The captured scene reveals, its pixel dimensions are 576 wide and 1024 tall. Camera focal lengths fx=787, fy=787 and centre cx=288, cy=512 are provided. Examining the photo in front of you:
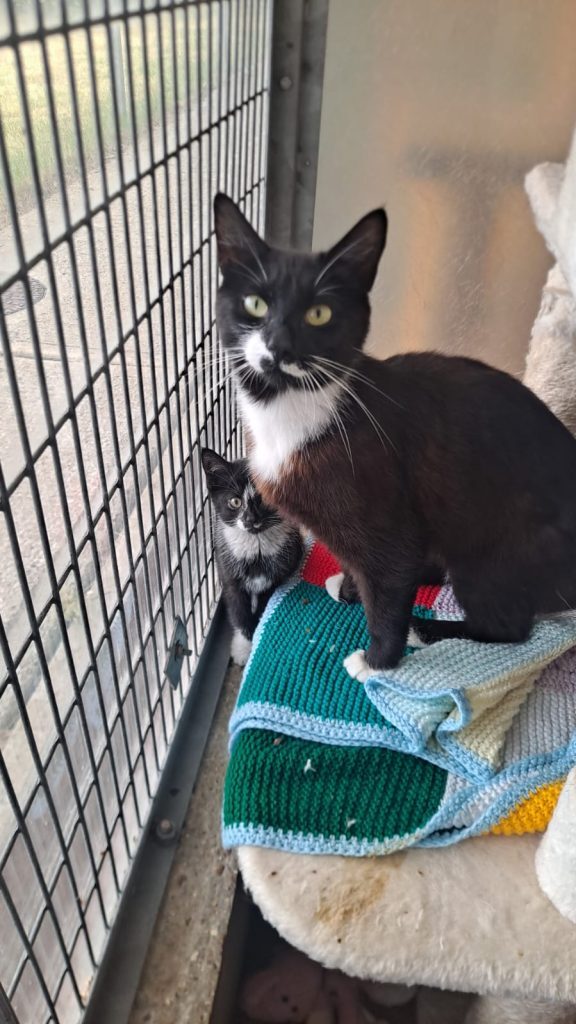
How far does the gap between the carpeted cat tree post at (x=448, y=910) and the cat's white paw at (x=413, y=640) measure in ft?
0.83

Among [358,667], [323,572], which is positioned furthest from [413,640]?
[323,572]

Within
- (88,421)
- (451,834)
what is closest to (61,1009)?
(451,834)

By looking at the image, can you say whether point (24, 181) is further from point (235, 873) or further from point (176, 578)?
point (235, 873)

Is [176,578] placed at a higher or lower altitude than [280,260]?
lower

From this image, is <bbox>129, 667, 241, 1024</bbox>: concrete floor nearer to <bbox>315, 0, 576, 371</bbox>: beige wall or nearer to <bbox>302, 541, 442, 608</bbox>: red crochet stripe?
<bbox>302, 541, 442, 608</bbox>: red crochet stripe

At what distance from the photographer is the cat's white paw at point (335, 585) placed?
A: 1084 millimetres

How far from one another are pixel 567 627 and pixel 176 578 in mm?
490

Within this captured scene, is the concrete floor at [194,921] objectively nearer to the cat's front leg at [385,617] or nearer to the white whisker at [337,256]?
Result: the cat's front leg at [385,617]

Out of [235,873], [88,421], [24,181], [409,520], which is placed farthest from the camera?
[235,873]

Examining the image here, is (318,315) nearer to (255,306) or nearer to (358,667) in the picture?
(255,306)

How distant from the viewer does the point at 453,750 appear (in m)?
0.81

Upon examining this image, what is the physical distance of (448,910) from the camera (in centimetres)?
71

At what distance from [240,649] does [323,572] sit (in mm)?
192

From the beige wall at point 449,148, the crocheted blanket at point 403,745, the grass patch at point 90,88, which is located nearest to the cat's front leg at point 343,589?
the crocheted blanket at point 403,745
